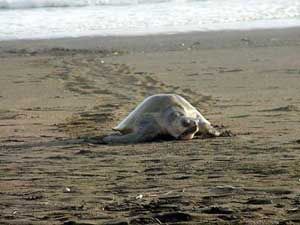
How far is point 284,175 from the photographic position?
5.84 meters

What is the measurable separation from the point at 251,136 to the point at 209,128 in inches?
14.8

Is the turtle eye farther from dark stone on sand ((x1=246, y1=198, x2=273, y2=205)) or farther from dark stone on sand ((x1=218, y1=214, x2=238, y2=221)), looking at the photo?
dark stone on sand ((x1=218, y1=214, x2=238, y2=221))

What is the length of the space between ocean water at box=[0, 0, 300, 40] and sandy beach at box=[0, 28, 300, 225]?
3978 millimetres

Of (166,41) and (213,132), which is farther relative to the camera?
(166,41)

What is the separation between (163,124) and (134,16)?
17285 millimetres

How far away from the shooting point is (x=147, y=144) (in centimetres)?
780

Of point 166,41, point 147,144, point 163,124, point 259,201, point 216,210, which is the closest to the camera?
point 216,210

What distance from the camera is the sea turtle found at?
26.0 feet

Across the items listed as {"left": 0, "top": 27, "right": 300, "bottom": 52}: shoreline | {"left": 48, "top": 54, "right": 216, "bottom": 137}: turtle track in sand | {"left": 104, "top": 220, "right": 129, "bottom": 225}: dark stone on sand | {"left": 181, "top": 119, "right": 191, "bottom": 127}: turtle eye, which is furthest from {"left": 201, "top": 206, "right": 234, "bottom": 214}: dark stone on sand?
{"left": 0, "top": 27, "right": 300, "bottom": 52}: shoreline

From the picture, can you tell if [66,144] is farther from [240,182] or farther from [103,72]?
[103,72]

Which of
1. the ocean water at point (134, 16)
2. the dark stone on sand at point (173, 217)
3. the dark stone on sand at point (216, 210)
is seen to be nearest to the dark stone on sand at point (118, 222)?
the dark stone on sand at point (173, 217)

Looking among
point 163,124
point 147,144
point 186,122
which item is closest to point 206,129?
point 186,122

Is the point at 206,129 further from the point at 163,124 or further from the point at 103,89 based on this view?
the point at 103,89

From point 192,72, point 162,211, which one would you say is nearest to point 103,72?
point 192,72
